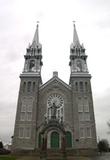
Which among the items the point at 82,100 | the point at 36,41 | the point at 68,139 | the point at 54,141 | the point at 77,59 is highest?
the point at 36,41

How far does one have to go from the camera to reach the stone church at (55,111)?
33.2 metres

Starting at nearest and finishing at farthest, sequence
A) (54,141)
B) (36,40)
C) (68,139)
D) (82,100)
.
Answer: (54,141)
(68,139)
(82,100)
(36,40)

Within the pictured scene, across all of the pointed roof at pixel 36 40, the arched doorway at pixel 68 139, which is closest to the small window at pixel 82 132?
the arched doorway at pixel 68 139

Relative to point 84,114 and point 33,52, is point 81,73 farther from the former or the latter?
point 33,52

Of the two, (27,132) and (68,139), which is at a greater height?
(27,132)

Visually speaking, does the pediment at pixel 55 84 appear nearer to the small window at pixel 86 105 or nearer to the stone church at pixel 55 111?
the stone church at pixel 55 111

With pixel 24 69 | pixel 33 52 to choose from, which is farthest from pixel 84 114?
pixel 33 52

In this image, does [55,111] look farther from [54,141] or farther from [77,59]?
[77,59]

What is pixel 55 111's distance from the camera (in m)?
34.1

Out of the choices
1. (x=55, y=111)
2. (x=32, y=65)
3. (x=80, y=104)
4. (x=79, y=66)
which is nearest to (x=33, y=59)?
(x=32, y=65)

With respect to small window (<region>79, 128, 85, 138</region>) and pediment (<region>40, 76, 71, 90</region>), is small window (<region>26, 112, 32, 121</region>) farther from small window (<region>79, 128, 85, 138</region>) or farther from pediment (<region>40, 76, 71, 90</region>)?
small window (<region>79, 128, 85, 138</region>)

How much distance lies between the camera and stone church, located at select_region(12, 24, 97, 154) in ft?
109

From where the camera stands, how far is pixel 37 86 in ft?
128

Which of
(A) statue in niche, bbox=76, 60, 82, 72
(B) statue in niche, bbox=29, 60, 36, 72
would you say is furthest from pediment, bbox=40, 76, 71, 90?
(A) statue in niche, bbox=76, 60, 82, 72
